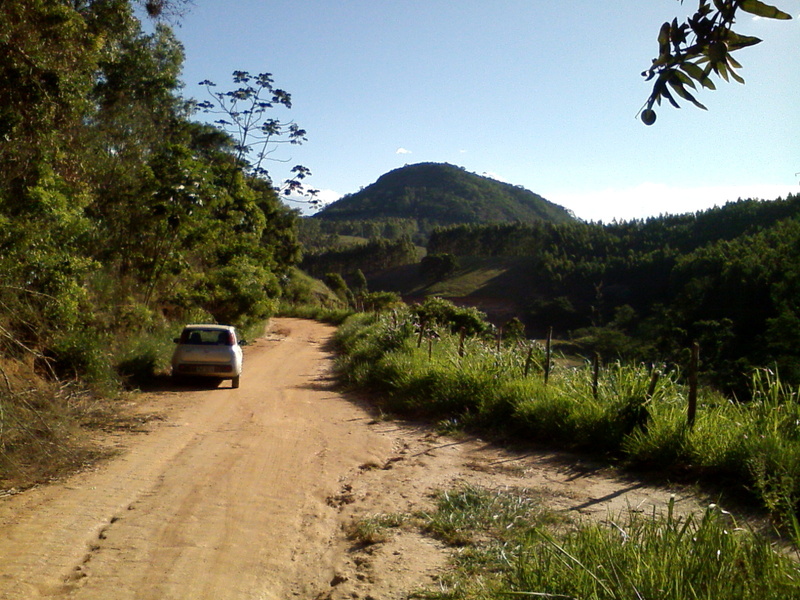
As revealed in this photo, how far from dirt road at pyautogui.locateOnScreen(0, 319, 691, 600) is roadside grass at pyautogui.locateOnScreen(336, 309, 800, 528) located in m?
0.61

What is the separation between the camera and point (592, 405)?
9.29 meters

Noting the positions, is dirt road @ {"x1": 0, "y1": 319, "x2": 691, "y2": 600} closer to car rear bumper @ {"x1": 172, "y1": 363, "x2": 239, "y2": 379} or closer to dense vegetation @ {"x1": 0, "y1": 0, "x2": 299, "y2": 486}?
dense vegetation @ {"x1": 0, "y1": 0, "x2": 299, "y2": 486}

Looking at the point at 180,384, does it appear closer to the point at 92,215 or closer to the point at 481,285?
the point at 92,215

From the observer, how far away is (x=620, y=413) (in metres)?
8.75

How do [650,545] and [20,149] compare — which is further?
[20,149]

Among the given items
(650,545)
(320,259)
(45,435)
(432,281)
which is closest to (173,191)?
(45,435)

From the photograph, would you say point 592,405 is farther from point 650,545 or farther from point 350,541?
point 650,545

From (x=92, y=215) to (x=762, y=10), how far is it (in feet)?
57.0

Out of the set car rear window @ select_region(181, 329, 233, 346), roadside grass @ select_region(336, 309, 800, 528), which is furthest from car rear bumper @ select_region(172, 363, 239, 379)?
roadside grass @ select_region(336, 309, 800, 528)

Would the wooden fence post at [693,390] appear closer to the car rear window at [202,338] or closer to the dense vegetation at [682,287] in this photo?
the dense vegetation at [682,287]

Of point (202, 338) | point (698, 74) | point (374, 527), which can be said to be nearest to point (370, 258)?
point (202, 338)

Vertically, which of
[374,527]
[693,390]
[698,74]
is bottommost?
[374,527]

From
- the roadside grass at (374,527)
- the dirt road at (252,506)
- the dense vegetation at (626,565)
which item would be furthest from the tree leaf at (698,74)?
the roadside grass at (374,527)

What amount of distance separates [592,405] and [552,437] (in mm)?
741
